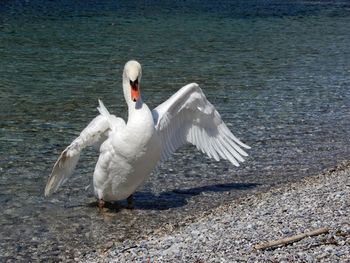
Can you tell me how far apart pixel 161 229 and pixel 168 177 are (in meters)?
2.34

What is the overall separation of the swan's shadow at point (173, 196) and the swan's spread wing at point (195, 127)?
1.61 feet

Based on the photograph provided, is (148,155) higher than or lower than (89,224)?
higher

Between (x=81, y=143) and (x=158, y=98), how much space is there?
8288 millimetres

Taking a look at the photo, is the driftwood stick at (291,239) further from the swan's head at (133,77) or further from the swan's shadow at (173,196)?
the swan's shadow at (173,196)

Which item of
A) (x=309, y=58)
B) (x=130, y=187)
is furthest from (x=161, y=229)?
(x=309, y=58)

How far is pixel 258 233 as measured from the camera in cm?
759

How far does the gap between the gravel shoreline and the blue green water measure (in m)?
0.67

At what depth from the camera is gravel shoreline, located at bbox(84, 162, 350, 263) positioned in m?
6.64

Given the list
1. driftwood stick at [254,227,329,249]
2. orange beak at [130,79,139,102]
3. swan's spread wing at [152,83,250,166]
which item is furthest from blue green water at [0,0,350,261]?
driftwood stick at [254,227,329,249]

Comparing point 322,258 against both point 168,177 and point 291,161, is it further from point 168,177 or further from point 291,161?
point 291,161

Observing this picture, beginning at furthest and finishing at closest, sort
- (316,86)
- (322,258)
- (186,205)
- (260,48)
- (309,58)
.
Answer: (260,48) < (309,58) < (316,86) < (186,205) < (322,258)

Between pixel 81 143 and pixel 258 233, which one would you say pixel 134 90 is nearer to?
pixel 81 143

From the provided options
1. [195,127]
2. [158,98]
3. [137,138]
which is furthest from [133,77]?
[158,98]

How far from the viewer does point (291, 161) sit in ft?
40.9
